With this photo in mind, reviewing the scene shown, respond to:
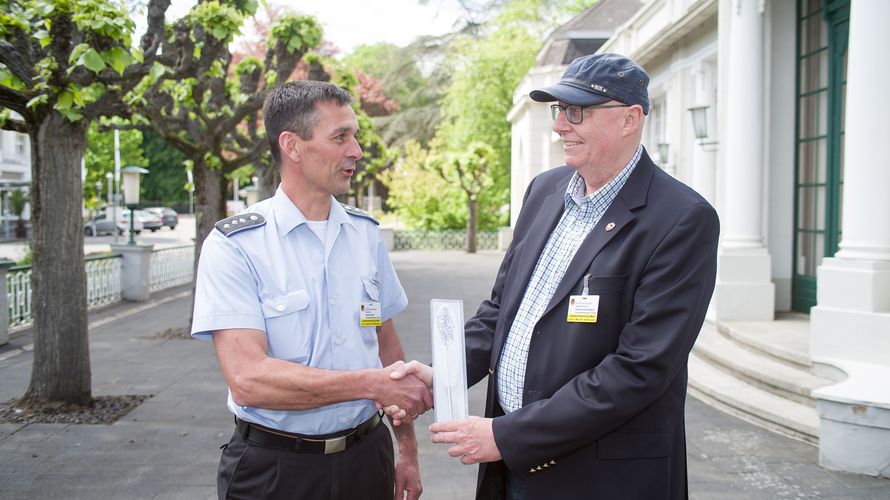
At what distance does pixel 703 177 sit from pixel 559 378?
11.4 meters

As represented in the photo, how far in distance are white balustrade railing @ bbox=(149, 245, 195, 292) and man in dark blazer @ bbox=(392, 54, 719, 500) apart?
16046mm

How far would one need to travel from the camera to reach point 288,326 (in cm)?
254

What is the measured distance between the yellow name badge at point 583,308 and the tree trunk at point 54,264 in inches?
232

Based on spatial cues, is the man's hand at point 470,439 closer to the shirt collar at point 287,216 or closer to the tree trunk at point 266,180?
the shirt collar at point 287,216

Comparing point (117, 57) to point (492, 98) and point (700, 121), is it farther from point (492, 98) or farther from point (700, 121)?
point (492, 98)

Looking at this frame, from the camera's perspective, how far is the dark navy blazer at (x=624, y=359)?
2.26 meters

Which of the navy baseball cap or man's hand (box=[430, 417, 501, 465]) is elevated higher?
the navy baseball cap

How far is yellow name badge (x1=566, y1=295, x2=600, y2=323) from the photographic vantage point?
7.71ft

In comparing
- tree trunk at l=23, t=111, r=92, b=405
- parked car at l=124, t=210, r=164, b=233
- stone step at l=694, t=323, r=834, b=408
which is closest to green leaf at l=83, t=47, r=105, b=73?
tree trunk at l=23, t=111, r=92, b=405

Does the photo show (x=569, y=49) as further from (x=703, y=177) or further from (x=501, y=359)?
A: (x=501, y=359)

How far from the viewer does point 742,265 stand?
9.98 meters

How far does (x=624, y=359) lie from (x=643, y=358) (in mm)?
55

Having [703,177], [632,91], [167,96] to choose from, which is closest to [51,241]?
[167,96]

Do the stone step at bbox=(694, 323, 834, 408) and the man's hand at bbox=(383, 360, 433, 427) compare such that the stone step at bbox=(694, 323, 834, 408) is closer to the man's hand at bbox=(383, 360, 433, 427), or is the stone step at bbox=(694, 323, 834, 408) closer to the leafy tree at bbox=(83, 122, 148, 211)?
the man's hand at bbox=(383, 360, 433, 427)
